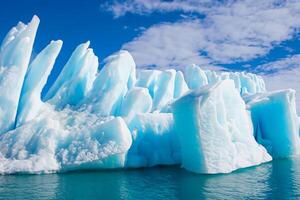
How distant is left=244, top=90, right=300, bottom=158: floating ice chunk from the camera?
25656 mm

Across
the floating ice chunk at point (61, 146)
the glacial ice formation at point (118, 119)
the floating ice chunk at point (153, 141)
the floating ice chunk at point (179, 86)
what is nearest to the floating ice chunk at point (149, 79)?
the glacial ice formation at point (118, 119)

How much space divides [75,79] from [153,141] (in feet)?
20.3

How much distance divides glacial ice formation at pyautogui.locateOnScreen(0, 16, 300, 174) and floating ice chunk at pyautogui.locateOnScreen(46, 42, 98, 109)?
2.5 inches

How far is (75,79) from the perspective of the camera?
24.0 meters

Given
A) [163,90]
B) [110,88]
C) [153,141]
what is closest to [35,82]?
[110,88]

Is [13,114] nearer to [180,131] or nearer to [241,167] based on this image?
[180,131]

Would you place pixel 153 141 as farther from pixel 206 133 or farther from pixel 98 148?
pixel 206 133

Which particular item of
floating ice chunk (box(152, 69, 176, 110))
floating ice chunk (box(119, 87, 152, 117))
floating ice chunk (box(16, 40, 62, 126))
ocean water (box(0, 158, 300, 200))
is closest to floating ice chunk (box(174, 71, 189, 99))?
floating ice chunk (box(152, 69, 176, 110))

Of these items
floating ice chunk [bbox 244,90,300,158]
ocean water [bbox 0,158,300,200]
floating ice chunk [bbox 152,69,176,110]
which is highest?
floating ice chunk [bbox 152,69,176,110]

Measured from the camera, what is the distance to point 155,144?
21672 millimetres

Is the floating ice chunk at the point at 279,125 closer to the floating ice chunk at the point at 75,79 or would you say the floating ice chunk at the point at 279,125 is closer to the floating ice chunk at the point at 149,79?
the floating ice chunk at the point at 149,79

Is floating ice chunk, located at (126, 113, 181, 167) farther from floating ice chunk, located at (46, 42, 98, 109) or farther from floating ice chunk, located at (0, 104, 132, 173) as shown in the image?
floating ice chunk, located at (46, 42, 98, 109)

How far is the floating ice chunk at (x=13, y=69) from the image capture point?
20734 millimetres

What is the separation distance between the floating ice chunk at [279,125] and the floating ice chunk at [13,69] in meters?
15.4
